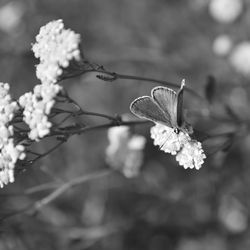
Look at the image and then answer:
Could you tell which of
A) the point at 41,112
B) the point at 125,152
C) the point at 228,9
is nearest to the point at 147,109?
the point at 41,112

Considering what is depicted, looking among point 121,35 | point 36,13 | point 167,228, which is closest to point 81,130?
point 167,228

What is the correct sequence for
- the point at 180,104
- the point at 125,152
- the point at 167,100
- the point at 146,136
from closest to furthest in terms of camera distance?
the point at 180,104, the point at 167,100, the point at 125,152, the point at 146,136

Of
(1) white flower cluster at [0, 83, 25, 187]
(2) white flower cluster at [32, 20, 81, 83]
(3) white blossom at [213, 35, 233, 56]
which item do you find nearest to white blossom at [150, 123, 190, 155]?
(2) white flower cluster at [32, 20, 81, 83]

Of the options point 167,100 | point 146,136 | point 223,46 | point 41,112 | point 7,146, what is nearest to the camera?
point 167,100

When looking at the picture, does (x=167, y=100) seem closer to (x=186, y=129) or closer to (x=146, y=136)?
(x=186, y=129)

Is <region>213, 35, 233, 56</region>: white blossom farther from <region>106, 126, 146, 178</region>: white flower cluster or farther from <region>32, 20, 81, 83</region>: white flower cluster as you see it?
<region>32, 20, 81, 83</region>: white flower cluster
